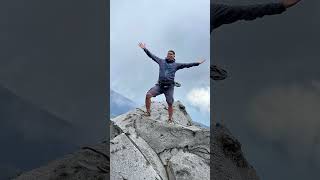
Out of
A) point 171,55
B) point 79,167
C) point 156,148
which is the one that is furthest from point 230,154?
point 79,167

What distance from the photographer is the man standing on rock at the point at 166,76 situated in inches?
A: 336

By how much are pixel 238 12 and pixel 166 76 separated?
130 cm

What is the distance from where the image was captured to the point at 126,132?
8.46 metres

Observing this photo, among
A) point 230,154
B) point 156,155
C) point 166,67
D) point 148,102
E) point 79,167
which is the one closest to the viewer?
point 79,167

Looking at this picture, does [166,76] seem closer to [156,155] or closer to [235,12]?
[156,155]

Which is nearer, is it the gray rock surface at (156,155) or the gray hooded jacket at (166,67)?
the gray rock surface at (156,155)

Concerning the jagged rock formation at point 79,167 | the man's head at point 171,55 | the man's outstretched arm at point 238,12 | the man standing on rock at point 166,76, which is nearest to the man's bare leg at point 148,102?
the man standing on rock at point 166,76

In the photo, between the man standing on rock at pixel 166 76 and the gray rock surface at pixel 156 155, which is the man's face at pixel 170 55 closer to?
the man standing on rock at pixel 166 76

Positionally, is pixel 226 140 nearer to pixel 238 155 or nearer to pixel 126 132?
pixel 238 155

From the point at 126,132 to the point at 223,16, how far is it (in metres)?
2.05

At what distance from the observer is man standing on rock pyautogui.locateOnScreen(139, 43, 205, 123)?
28.0ft

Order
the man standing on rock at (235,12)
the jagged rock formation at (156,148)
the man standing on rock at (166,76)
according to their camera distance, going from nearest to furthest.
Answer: the jagged rock formation at (156,148) → the man standing on rock at (235,12) → the man standing on rock at (166,76)

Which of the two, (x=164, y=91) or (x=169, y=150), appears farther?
(x=164, y=91)

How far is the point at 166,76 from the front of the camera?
853 centimetres
